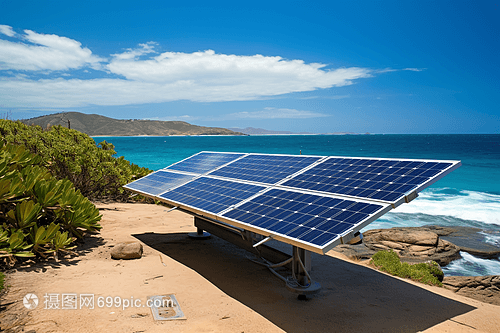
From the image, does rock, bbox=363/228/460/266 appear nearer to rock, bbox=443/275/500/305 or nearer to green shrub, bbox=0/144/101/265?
rock, bbox=443/275/500/305

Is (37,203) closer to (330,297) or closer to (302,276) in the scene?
(302,276)

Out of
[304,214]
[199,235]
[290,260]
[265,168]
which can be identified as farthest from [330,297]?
[199,235]

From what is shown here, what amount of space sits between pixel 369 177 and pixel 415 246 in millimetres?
7932

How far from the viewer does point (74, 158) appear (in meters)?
14.9

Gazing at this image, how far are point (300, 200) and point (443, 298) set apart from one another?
14.4ft

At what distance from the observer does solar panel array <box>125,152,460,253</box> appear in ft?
19.6

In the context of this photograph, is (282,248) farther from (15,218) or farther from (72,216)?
(15,218)

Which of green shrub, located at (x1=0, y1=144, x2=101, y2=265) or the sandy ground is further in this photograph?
green shrub, located at (x1=0, y1=144, x2=101, y2=265)

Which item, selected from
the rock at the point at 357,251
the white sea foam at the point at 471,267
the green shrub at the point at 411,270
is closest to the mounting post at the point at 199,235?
the rock at the point at 357,251

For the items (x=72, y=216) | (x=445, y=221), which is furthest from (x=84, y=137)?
(x=445, y=221)

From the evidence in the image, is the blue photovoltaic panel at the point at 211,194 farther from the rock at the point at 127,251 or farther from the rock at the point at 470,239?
the rock at the point at 470,239

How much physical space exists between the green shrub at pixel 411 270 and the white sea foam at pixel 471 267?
192 centimetres

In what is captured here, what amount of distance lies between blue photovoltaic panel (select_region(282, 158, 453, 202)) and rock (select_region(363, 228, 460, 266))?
594cm

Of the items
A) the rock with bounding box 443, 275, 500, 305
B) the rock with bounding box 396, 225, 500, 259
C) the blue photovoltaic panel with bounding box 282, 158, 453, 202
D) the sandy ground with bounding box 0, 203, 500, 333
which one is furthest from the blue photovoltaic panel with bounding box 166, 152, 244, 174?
the rock with bounding box 396, 225, 500, 259
